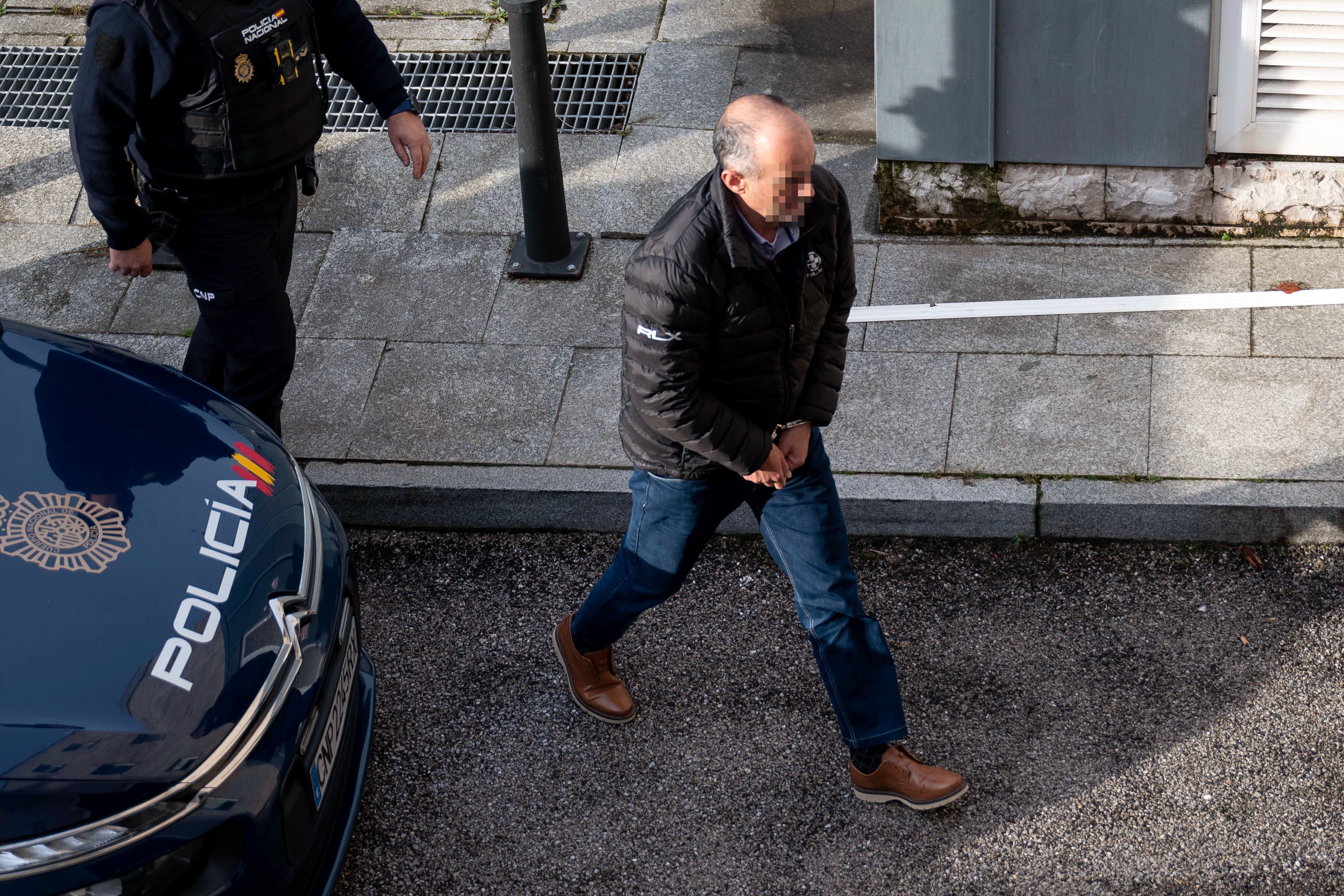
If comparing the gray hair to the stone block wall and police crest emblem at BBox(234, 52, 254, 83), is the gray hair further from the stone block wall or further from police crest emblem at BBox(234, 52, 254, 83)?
the stone block wall

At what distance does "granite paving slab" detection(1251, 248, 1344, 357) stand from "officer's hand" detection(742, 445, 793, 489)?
2431 millimetres

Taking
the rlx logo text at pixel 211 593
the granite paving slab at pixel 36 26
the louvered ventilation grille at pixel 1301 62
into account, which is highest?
the rlx logo text at pixel 211 593

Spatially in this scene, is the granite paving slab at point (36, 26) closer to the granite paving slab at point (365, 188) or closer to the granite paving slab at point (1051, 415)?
the granite paving slab at point (365, 188)

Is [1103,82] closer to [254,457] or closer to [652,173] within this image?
[652,173]

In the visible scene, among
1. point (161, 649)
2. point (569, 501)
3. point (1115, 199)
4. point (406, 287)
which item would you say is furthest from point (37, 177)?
point (1115, 199)

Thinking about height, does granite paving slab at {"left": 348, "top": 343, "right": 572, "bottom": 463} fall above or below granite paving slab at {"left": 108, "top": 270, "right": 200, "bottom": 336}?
below

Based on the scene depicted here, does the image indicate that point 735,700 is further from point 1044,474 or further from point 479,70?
point 479,70

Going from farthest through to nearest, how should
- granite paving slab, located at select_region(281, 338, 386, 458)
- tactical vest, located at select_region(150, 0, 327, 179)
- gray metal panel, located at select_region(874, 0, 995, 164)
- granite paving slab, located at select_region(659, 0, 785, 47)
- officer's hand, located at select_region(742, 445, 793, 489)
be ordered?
granite paving slab, located at select_region(659, 0, 785, 47)
gray metal panel, located at select_region(874, 0, 995, 164)
granite paving slab, located at select_region(281, 338, 386, 458)
tactical vest, located at select_region(150, 0, 327, 179)
officer's hand, located at select_region(742, 445, 793, 489)

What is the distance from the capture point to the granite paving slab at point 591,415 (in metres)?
4.65

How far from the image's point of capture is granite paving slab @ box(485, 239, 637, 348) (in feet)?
17.0

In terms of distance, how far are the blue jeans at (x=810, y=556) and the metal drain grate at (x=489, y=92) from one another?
10.9ft

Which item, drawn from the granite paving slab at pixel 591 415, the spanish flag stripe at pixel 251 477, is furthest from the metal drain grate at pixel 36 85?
the spanish flag stripe at pixel 251 477

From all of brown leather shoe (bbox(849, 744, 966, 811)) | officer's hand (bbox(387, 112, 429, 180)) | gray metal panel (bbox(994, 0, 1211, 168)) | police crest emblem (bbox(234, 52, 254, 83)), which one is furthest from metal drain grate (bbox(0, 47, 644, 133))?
brown leather shoe (bbox(849, 744, 966, 811))

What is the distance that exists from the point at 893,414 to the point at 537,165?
1764 mm
